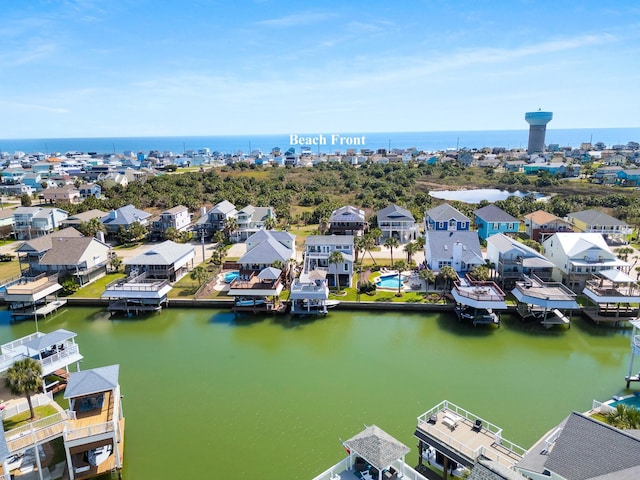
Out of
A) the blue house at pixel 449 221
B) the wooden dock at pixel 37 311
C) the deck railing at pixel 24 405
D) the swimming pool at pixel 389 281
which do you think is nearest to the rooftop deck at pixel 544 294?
the swimming pool at pixel 389 281

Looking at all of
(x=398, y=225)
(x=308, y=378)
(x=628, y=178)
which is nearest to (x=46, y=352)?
(x=308, y=378)

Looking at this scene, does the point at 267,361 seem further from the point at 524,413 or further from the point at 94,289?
the point at 94,289

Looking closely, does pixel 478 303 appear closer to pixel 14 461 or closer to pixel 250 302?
pixel 250 302

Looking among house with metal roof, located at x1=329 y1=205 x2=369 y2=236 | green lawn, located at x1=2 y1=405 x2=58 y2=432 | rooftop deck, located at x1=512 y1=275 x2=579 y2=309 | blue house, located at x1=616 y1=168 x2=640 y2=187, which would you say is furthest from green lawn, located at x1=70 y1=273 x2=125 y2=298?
blue house, located at x1=616 y1=168 x2=640 y2=187

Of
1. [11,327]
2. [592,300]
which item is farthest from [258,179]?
[592,300]

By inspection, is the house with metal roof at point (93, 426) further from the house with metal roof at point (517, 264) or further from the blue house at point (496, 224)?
the blue house at point (496, 224)
